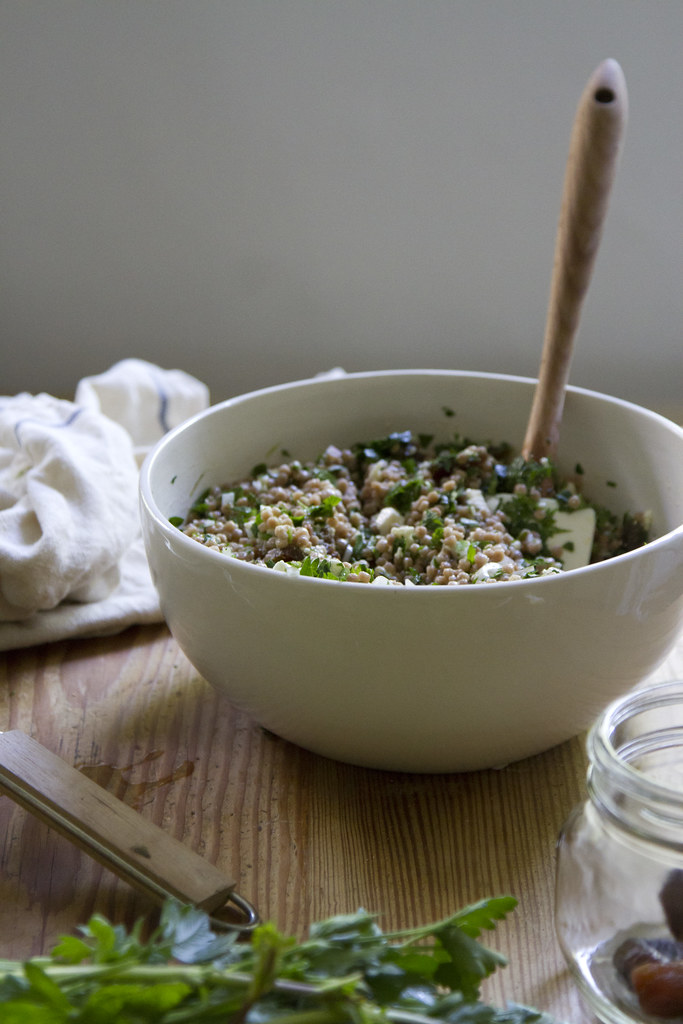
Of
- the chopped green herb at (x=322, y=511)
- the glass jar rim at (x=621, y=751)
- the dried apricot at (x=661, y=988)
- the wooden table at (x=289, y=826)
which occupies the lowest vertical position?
the wooden table at (x=289, y=826)

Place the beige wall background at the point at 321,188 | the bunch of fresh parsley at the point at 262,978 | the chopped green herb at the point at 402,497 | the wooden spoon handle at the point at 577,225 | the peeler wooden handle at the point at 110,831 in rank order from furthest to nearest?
the beige wall background at the point at 321,188 → the chopped green herb at the point at 402,497 → the wooden spoon handle at the point at 577,225 → the peeler wooden handle at the point at 110,831 → the bunch of fresh parsley at the point at 262,978

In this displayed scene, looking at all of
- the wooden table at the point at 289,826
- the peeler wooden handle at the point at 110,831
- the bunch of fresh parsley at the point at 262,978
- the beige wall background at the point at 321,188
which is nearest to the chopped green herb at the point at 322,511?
the wooden table at the point at 289,826

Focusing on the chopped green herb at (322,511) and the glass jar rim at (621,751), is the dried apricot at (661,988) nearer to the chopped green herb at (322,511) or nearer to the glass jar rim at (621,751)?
the glass jar rim at (621,751)

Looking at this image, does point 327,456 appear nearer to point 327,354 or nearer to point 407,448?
point 407,448

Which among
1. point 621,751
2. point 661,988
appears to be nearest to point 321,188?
point 621,751

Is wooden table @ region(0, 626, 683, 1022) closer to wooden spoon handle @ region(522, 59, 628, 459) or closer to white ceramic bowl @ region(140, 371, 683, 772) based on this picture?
white ceramic bowl @ region(140, 371, 683, 772)

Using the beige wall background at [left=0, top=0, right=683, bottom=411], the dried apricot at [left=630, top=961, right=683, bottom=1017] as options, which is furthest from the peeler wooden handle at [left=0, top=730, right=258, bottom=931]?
the beige wall background at [left=0, top=0, right=683, bottom=411]
